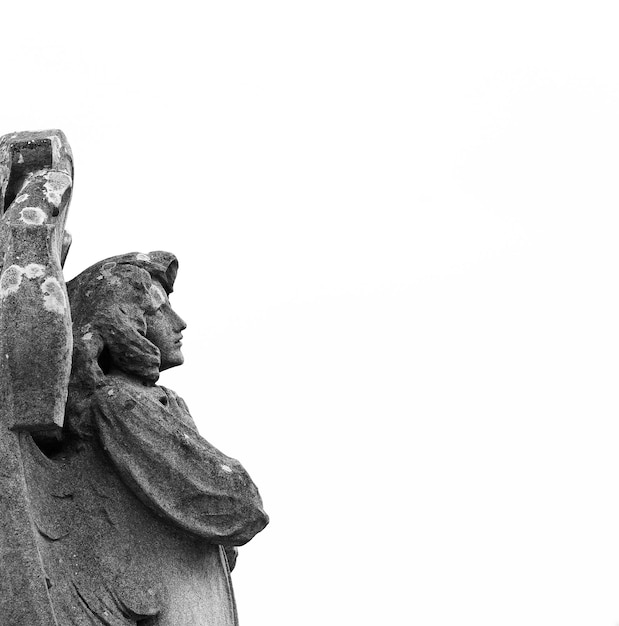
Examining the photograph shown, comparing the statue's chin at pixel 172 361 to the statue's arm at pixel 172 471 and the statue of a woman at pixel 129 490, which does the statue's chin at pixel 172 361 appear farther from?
the statue's arm at pixel 172 471

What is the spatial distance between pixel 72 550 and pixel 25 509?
1.11 feet

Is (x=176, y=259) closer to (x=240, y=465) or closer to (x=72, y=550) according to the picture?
(x=240, y=465)

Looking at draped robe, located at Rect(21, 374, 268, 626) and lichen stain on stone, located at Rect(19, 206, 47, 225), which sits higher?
lichen stain on stone, located at Rect(19, 206, 47, 225)

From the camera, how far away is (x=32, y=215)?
6.34 metres

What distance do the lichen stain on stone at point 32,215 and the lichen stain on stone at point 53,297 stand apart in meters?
0.33

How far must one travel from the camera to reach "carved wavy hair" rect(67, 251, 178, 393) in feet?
21.3

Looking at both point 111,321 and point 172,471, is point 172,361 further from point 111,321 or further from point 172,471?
point 172,471

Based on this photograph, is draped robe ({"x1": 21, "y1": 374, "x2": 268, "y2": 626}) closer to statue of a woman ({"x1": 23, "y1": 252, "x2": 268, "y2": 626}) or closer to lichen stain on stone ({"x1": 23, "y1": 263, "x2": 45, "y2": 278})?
statue of a woman ({"x1": 23, "y1": 252, "x2": 268, "y2": 626})

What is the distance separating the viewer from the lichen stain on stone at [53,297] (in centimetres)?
605

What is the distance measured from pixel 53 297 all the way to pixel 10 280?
0.63 feet

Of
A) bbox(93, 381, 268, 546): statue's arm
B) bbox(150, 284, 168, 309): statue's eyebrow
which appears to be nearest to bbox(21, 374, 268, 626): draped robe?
bbox(93, 381, 268, 546): statue's arm

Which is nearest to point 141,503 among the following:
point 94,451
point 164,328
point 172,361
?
point 94,451

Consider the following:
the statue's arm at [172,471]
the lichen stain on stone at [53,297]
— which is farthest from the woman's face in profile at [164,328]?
the lichen stain on stone at [53,297]

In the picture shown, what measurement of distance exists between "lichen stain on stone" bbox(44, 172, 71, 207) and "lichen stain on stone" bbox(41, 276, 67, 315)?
485 millimetres
